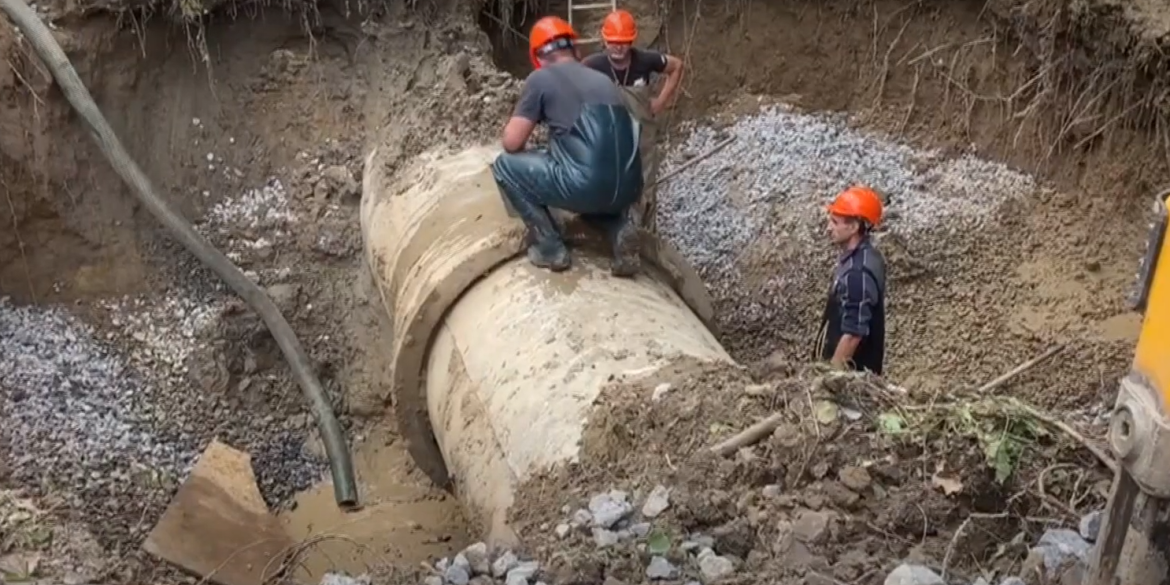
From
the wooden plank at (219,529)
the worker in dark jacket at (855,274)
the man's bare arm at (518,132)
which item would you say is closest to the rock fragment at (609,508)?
the worker in dark jacket at (855,274)

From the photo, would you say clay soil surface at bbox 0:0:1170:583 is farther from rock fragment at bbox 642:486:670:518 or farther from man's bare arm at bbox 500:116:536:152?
rock fragment at bbox 642:486:670:518

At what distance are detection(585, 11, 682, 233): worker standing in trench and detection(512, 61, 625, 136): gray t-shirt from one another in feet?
3.97

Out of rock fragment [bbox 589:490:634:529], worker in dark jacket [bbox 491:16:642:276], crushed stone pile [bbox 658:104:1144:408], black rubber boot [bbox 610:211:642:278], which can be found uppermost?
worker in dark jacket [bbox 491:16:642:276]

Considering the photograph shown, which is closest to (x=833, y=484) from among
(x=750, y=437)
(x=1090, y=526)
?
(x=750, y=437)

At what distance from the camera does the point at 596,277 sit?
5.59 metres

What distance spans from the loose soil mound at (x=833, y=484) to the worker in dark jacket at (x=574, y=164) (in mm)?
1367

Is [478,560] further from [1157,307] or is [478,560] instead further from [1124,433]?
[1157,307]

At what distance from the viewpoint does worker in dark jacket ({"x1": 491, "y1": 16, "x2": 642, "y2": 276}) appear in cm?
559

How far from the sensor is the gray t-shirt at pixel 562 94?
5.64 metres

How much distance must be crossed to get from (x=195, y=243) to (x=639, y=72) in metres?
2.75

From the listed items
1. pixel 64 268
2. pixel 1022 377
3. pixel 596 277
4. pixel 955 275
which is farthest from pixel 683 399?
pixel 64 268

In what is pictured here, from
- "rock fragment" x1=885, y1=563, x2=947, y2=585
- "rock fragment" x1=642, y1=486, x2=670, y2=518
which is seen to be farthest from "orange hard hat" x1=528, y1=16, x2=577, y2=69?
"rock fragment" x1=885, y1=563, x2=947, y2=585

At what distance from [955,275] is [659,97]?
2.06 meters

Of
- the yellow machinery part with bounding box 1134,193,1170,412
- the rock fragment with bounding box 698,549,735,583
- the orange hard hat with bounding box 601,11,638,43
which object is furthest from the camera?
the orange hard hat with bounding box 601,11,638,43
